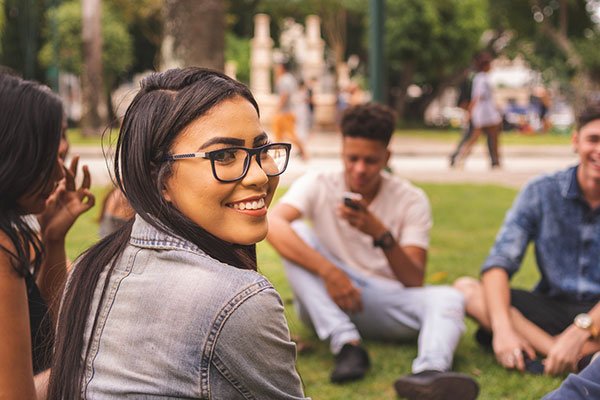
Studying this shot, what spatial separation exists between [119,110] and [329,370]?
2266mm

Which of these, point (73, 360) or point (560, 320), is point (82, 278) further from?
point (560, 320)

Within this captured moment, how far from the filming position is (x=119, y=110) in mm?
2014

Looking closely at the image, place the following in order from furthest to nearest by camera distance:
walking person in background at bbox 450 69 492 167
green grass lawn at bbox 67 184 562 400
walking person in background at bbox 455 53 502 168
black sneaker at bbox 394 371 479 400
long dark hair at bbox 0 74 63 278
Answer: walking person in background at bbox 450 69 492 167 < walking person in background at bbox 455 53 502 168 < green grass lawn at bbox 67 184 562 400 < black sneaker at bbox 394 371 479 400 < long dark hair at bbox 0 74 63 278

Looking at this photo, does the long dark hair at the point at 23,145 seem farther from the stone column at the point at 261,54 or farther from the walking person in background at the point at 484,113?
the stone column at the point at 261,54

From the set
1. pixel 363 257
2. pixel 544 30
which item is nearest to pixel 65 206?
pixel 363 257

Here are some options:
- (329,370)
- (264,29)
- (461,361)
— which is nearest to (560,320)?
(461,361)

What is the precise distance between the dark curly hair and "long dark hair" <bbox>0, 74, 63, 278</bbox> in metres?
2.53

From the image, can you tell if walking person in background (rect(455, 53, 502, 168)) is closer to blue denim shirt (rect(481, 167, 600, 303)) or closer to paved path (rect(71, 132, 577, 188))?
paved path (rect(71, 132, 577, 188))

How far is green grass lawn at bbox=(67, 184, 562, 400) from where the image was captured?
3.56m

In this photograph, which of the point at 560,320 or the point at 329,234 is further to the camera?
the point at 329,234

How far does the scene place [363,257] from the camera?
13.8ft

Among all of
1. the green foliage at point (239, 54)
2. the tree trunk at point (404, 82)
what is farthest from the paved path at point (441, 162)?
the green foliage at point (239, 54)

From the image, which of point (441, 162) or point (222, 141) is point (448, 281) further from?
point (441, 162)

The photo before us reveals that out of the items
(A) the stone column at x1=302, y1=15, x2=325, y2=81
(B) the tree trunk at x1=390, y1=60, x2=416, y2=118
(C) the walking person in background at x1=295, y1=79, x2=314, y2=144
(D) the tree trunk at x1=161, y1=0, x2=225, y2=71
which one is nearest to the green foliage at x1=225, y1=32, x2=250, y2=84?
(A) the stone column at x1=302, y1=15, x2=325, y2=81
